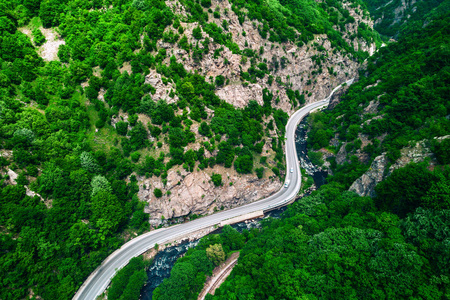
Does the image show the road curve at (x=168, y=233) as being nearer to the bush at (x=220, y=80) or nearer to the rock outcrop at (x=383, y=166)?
the rock outcrop at (x=383, y=166)

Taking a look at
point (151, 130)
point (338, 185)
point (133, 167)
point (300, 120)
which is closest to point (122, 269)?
point (133, 167)

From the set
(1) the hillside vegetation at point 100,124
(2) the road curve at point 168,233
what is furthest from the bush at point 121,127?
(2) the road curve at point 168,233

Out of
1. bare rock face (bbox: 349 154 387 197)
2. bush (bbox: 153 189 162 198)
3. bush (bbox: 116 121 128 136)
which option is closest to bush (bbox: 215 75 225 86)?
bush (bbox: 116 121 128 136)

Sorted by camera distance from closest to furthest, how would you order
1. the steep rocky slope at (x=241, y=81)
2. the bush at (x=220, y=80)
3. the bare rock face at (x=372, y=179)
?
the bare rock face at (x=372, y=179) → the steep rocky slope at (x=241, y=81) → the bush at (x=220, y=80)

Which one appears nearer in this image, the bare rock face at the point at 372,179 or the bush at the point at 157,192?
the bare rock face at the point at 372,179

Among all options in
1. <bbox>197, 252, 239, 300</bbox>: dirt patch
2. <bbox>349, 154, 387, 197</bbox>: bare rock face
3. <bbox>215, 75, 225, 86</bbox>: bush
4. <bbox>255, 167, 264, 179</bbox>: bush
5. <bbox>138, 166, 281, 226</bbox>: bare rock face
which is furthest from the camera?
<bbox>215, 75, 225, 86</bbox>: bush

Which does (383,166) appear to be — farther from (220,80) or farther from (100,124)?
(100,124)

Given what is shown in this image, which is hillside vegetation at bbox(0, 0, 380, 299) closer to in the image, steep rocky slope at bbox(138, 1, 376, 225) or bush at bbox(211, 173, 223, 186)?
bush at bbox(211, 173, 223, 186)
